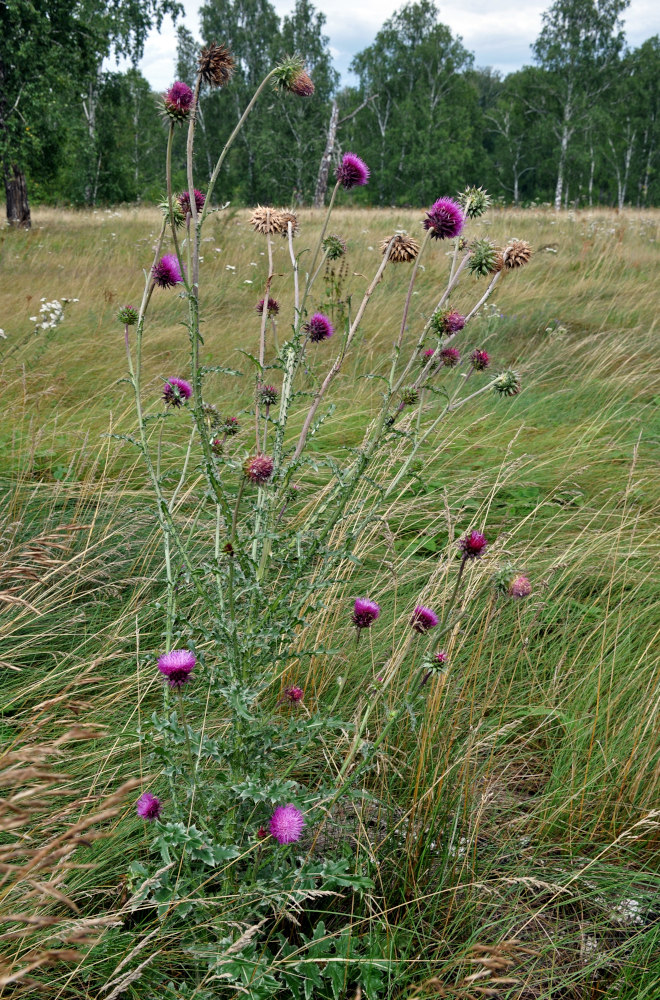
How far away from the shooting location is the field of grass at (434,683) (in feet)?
4.45

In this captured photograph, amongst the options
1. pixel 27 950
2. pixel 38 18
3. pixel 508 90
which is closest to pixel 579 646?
pixel 27 950

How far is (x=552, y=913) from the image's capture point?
5.16 ft

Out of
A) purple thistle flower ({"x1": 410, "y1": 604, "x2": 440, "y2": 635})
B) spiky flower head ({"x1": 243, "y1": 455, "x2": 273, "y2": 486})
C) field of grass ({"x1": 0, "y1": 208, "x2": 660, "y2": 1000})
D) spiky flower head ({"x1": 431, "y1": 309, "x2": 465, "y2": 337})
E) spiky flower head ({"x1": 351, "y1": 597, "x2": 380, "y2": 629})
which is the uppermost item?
spiky flower head ({"x1": 431, "y1": 309, "x2": 465, "y2": 337})

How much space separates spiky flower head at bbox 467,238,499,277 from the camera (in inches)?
74.4

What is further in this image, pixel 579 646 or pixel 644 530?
pixel 644 530

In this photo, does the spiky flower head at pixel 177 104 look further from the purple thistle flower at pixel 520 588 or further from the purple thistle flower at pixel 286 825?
the purple thistle flower at pixel 286 825

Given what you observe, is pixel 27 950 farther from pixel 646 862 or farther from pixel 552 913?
pixel 646 862

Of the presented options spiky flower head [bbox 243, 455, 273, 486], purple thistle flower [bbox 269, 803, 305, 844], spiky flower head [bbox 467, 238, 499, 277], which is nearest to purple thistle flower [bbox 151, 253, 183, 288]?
spiky flower head [bbox 243, 455, 273, 486]

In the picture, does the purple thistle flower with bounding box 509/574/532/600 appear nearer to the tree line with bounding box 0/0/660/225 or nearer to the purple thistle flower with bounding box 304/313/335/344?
the purple thistle flower with bounding box 304/313/335/344

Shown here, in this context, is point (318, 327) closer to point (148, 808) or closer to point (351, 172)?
point (351, 172)

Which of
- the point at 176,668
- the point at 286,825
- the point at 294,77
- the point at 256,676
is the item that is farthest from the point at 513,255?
the point at 286,825

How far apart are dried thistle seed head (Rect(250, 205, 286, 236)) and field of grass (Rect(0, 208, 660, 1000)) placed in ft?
0.97

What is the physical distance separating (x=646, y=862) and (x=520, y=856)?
0.95 feet

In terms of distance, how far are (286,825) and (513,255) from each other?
1.66 m
